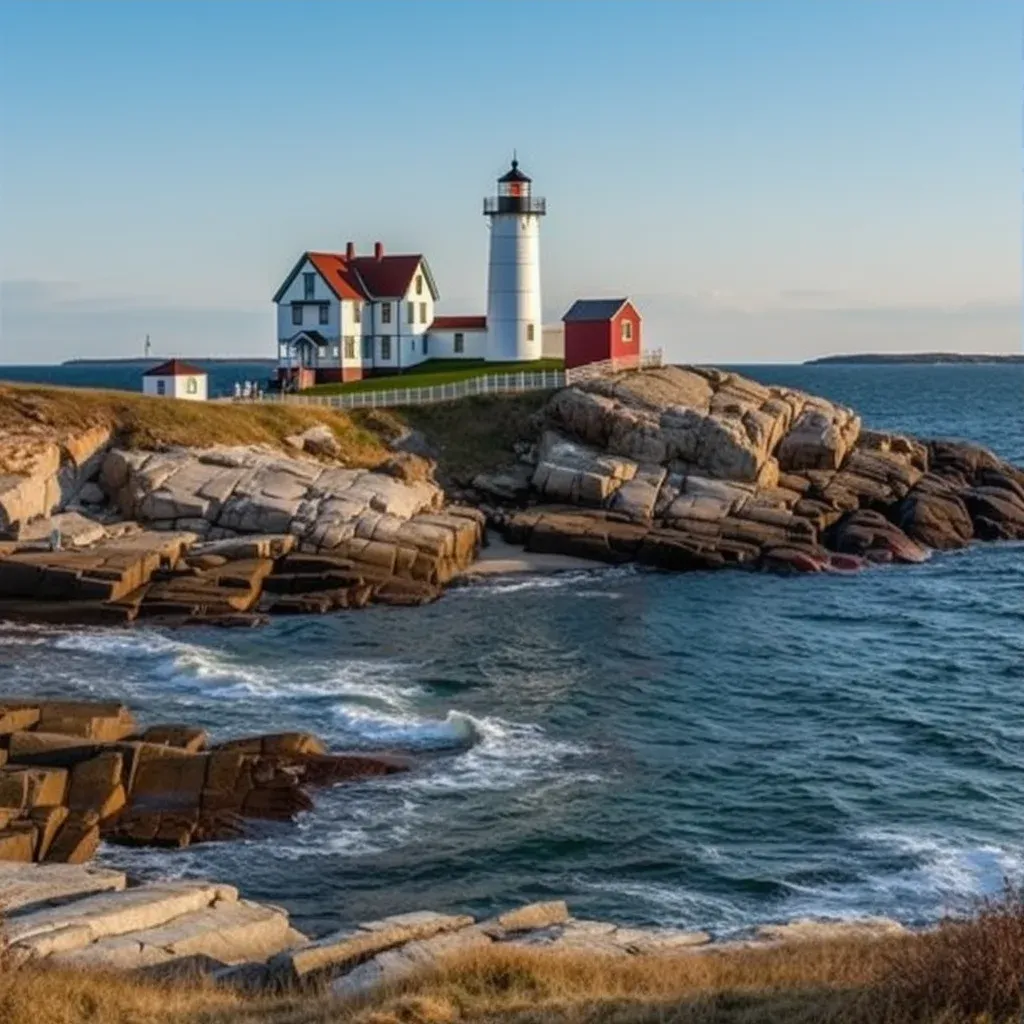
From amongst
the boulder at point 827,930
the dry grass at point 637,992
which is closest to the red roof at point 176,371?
the boulder at point 827,930

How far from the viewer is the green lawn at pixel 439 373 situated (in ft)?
234

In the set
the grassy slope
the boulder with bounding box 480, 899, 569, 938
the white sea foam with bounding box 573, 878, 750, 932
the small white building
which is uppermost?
the small white building

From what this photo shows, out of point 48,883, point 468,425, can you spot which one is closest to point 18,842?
point 48,883

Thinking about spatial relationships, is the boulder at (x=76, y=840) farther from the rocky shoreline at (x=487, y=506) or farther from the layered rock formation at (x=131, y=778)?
the rocky shoreline at (x=487, y=506)

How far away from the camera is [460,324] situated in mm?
78812

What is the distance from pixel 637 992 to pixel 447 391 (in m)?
53.3

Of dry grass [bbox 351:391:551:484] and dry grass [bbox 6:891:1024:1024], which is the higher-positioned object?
dry grass [bbox 351:391:551:484]

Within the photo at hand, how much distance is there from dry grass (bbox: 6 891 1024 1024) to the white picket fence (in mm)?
50104

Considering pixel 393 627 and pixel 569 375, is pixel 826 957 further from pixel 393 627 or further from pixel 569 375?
pixel 569 375

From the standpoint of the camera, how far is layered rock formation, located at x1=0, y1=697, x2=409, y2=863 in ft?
80.5

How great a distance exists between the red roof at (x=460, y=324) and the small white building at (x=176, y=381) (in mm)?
16643

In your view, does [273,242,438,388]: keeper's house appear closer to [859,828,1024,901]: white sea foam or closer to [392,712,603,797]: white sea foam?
[392,712,603,797]: white sea foam

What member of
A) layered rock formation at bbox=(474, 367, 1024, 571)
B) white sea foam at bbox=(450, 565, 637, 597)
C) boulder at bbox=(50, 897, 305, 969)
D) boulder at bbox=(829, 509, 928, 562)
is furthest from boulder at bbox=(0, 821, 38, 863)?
boulder at bbox=(829, 509, 928, 562)

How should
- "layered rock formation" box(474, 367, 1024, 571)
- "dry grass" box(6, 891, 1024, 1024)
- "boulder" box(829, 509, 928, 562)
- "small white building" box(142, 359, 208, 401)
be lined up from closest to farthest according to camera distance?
"dry grass" box(6, 891, 1024, 1024)
"layered rock formation" box(474, 367, 1024, 571)
"boulder" box(829, 509, 928, 562)
"small white building" box(142, 359, 208, 401)
